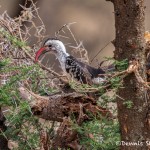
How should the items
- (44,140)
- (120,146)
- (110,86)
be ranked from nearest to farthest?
(110,86), (120,146), (44,140)

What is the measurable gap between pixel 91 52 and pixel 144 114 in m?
2.50

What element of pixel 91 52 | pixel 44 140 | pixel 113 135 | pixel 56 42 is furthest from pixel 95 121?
pixel 91 52

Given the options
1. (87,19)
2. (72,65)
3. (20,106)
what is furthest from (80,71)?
(87,19)

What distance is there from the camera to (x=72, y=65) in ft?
6.95

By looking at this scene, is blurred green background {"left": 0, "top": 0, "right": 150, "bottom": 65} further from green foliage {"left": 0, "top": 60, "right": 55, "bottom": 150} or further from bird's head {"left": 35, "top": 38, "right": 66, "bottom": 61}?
green foliage {"left": 0, "top": 60, "right": 55, "bottom": 150}

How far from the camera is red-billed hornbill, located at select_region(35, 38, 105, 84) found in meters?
1.98

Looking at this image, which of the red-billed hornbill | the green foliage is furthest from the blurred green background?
the green foliage

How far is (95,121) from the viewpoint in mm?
1485

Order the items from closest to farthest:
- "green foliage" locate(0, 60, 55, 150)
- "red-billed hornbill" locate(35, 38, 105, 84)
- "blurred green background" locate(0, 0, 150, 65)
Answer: "green foliage" locate(0, 60, 55, 150) → "red-billed hornbill" locate(35, 38, 105, 84) → "blurred green background" locate(0, 0, 150, 65)

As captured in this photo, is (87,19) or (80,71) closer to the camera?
(80,71)

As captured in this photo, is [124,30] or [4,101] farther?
[4,101]

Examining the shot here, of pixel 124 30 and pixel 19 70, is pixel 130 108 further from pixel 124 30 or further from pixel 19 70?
pixel 19 70

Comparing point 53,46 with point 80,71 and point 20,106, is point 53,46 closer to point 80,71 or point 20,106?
point 80,71

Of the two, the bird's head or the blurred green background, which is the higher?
the blurred green background
